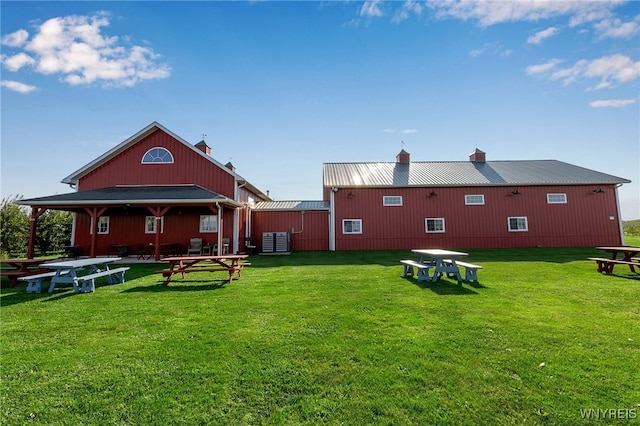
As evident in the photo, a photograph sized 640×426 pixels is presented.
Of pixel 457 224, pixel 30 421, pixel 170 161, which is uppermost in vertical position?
pixel 170 161

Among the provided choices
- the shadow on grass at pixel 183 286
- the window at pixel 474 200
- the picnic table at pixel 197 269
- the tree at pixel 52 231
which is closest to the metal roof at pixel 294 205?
the window at pixel 474 200

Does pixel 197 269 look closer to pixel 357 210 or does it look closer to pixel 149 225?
pixel 149 225

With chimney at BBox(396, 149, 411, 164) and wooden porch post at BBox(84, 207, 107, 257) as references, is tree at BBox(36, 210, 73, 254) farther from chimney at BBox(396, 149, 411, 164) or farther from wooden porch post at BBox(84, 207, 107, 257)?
chimney at BBox(396, 149, 411, 164)

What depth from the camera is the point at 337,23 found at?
9359 mm

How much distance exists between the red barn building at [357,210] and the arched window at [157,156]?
5cm

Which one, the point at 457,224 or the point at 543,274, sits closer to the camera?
the point at 543,274

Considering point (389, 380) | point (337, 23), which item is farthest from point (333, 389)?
point (337, 23)

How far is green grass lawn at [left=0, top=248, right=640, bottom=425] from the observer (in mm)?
2449

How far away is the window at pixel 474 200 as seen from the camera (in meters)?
16.9

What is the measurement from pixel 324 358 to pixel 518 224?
1746cm

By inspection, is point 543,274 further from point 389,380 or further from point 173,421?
point 173,421

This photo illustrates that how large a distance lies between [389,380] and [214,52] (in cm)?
1090

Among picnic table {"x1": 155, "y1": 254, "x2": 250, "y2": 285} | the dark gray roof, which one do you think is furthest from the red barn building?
picnic table {"x1": 155, "y1": 254, "x2": 250, "y2": 285}

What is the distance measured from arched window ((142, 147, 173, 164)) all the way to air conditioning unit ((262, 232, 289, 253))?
6323 mm
